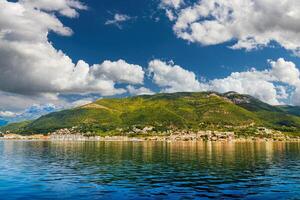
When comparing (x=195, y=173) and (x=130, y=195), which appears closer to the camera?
(x=130, y=195)

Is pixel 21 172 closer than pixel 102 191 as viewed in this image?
No

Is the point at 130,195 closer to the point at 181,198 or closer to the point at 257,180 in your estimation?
the point at 181,198

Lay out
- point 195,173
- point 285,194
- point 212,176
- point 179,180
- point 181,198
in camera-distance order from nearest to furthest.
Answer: point 181,198, point 285,194, point 179,180, point 212,176, point 195,173

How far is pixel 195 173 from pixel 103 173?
23.7 m

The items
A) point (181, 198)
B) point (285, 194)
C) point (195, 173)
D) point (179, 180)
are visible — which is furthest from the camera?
point (195, 173)

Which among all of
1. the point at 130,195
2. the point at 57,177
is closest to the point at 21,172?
the point at 57,177

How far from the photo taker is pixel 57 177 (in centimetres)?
7950

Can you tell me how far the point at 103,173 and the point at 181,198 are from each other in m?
36.4

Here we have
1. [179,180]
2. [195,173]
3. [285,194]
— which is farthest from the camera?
[195,173]

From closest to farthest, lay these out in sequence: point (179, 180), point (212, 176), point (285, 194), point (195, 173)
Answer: point (285, 194) < point (179, 180) < point (212, 176) < point (195, 173)

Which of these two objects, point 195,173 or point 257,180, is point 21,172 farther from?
point 257,180

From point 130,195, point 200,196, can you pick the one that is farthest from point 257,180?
point 130,195

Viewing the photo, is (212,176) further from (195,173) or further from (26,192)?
(26,192)

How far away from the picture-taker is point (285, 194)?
59.5 metres
